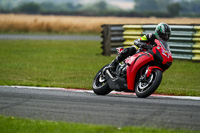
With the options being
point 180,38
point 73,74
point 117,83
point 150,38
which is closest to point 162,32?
point 150,38

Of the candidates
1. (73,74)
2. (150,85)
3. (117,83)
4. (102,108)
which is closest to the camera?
(102,108)

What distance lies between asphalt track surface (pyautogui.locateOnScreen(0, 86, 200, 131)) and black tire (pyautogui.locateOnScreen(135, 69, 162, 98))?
0.14 metres

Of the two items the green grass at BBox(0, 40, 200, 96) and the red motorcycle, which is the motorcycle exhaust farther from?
the green grass at BBox(0, 40, 200, 96)

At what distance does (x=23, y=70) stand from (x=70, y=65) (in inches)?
85.1

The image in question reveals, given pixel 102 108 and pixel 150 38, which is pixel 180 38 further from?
pixel 102 108

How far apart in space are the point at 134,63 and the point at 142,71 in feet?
0.84

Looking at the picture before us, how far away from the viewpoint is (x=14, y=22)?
42.4 m

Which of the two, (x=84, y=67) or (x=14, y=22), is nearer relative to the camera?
(x=84, y=67)

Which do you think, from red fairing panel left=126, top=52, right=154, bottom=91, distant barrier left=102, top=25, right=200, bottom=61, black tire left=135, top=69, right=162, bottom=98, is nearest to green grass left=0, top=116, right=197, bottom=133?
black tire left=135, top=69, right=162, bottom=98

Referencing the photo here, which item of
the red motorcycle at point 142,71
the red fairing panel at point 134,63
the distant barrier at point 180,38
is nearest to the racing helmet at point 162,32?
the red motorcycle at point 142,71

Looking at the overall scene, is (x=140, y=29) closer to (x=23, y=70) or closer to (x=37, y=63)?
(x=37, y=63)

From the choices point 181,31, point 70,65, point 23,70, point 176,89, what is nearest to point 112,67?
point 176,89

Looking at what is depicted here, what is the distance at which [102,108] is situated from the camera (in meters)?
7.38

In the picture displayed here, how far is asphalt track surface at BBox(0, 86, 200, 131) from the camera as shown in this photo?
642 centimetres
